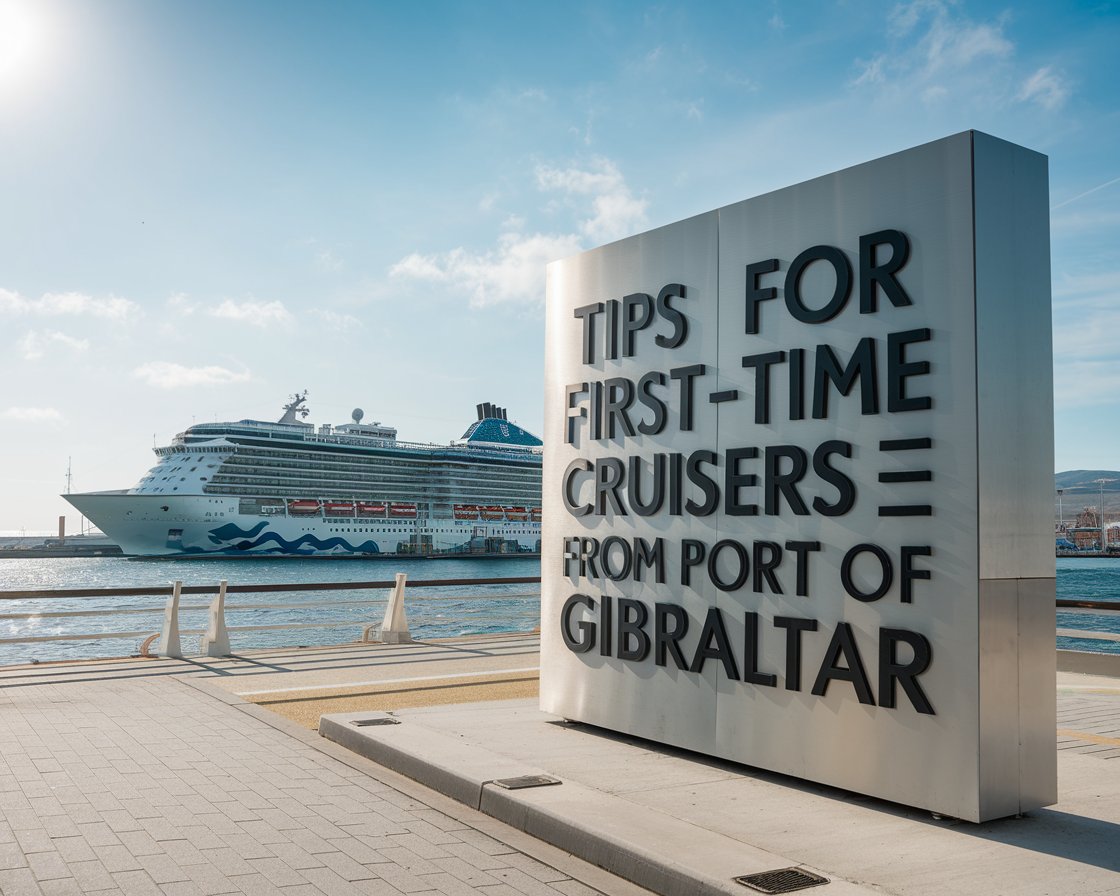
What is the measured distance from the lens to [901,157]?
4.80 meters

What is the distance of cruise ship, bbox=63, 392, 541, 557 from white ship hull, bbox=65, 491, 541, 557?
0.07 metres

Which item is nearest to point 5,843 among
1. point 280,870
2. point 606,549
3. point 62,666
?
point 280,870

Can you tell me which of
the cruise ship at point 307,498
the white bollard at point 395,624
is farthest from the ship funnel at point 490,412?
the white bollard at point 395,624

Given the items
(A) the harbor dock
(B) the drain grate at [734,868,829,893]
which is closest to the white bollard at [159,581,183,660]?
(A) the harbor dock

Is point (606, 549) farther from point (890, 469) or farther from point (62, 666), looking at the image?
point (62, 666)

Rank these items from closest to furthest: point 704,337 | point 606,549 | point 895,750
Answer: point 895,750
point 704,337
point 606,549

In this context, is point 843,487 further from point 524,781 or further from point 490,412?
point 490,412

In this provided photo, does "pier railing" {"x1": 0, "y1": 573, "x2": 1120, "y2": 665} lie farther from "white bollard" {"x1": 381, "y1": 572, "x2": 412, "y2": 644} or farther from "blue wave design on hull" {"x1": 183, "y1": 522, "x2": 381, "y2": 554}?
"blue wave design on hull" {"x1": 183, "y1": 522, "x2": 381, "y2": 554}

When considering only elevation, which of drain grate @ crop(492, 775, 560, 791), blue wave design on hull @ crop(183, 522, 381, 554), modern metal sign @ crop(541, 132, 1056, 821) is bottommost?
blue wave design on hull @ crop(183, 522, 381, 554)

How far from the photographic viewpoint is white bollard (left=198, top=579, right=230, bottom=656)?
1066cm

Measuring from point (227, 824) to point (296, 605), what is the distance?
761 cm

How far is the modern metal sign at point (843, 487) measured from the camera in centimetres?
445

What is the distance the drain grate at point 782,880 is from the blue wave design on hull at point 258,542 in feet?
239

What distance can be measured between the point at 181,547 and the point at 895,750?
74755 mm
